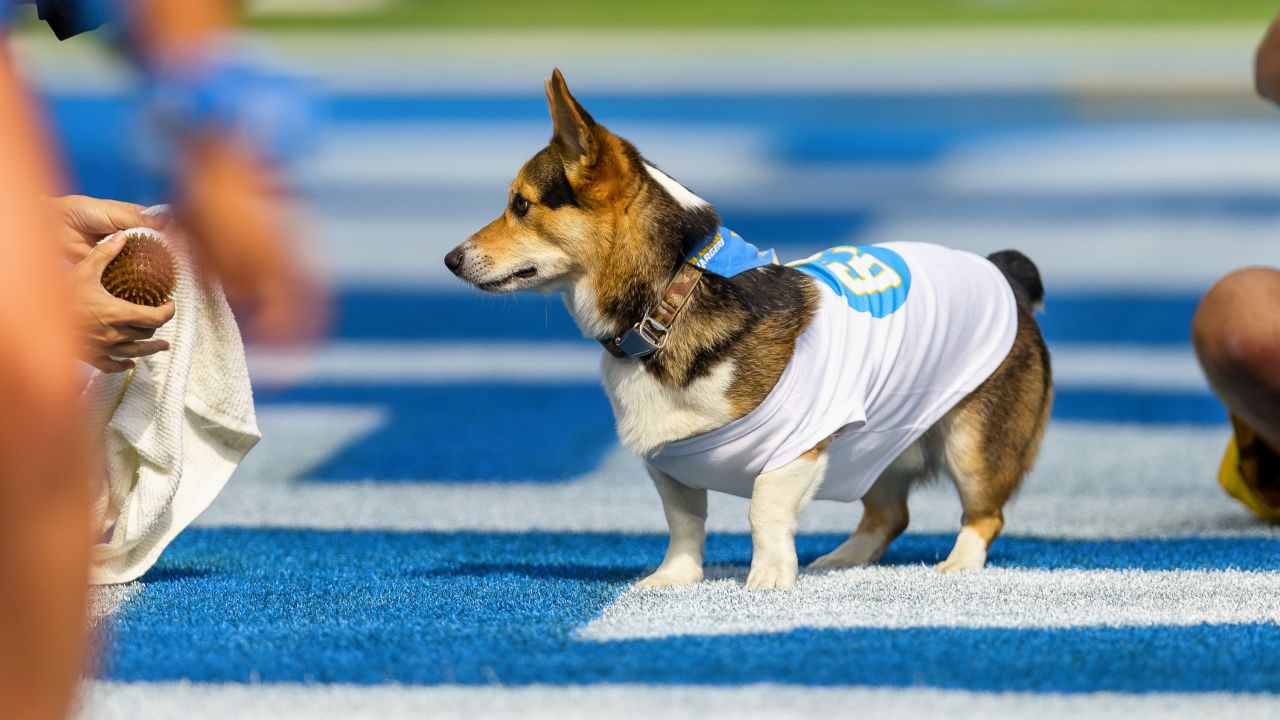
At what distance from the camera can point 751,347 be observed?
9.93ft

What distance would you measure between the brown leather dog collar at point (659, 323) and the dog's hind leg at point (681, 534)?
0.83 ft

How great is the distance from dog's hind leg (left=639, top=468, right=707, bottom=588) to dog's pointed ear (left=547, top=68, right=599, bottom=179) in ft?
1.96

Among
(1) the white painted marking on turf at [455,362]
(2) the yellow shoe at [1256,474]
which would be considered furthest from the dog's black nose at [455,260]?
(1) the white painted marking on turf at [455,362]

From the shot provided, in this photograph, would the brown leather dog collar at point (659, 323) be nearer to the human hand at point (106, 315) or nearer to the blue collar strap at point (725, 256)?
the blue collar strap at point (725, 256)

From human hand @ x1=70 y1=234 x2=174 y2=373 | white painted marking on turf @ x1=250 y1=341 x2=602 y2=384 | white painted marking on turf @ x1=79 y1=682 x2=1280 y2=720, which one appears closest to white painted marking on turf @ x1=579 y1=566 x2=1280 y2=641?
white painted marking on turf @ x1=79 y1=682 x2=1280 y2=720

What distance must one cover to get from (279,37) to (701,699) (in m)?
21.7

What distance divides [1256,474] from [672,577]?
58.9 inches

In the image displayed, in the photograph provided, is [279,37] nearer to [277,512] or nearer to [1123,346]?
[1123,346]

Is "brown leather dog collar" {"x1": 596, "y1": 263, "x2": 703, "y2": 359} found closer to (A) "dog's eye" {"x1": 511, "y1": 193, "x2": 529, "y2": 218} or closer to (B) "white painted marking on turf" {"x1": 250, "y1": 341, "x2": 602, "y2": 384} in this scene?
(A) "dog's eye" {"x1": 511, "y1": 193, "x2": 529, "y2": 218}

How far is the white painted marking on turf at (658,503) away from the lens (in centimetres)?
388

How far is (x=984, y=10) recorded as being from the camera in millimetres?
25984

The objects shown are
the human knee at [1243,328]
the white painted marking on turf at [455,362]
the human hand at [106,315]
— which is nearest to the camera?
the human hand at [106,315]

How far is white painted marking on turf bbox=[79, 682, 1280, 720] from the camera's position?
217cm

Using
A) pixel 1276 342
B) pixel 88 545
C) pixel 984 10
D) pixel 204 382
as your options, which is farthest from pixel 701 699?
pixel 984 10
